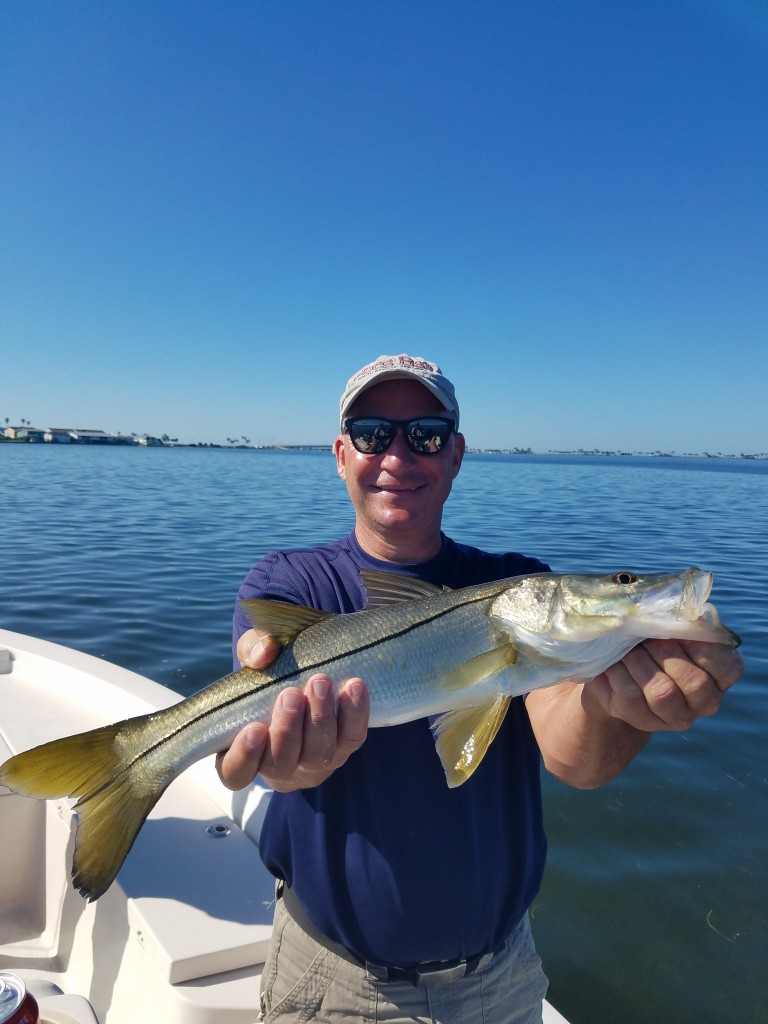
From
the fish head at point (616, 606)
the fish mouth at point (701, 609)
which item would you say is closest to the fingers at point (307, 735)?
the fish head at point (616, 606)

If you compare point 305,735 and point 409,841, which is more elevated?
point 305,735

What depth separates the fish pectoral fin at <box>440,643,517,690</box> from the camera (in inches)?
105

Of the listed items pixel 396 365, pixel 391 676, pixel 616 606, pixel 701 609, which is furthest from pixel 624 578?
pixel 396 365

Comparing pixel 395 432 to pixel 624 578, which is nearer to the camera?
pixel 624 578

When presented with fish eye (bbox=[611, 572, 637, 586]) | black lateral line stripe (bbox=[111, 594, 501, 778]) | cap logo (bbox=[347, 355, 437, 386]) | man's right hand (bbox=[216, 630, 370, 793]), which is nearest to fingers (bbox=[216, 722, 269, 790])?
man's right hand (bbox=[216, 630, 370, 793])

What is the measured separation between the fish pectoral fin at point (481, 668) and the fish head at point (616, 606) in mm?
122

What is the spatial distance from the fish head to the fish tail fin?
64.5 inches

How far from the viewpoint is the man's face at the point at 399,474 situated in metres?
3.34

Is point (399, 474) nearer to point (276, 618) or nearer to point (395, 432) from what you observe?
point (395, 432)

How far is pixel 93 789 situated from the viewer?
256 centimetres

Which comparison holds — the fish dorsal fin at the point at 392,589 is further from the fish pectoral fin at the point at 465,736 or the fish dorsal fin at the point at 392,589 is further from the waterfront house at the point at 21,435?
the waterfront house at the point at 21,435

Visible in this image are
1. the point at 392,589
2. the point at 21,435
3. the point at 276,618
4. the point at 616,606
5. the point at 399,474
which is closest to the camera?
the point at 616,606

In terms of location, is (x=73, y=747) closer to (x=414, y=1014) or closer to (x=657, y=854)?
(x=414, y=1014)

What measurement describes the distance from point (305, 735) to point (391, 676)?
42 centimetres
